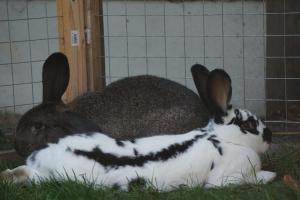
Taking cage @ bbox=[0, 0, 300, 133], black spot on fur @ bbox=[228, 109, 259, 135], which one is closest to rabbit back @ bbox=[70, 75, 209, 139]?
black spot on fur @ bbox=[228, 109, 259, 135]

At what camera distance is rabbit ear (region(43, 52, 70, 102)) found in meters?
4.41

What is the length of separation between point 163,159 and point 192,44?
2.65m

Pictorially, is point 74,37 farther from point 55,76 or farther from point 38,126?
point 38,126

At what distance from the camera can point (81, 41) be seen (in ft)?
16.3

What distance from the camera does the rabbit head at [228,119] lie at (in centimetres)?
425

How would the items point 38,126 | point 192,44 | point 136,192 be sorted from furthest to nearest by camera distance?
point 192,44
point 38,126
point 136,192

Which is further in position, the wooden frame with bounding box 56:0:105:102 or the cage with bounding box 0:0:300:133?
the cage with bounding box 0:0:300:133

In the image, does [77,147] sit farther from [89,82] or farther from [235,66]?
[235,66]

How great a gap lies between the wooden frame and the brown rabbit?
152 mm

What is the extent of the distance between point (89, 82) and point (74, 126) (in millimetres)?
862

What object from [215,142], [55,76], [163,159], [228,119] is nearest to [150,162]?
[163,159]

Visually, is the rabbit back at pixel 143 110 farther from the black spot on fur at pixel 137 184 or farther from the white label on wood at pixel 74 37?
the black spot on fur at pixel 137 184

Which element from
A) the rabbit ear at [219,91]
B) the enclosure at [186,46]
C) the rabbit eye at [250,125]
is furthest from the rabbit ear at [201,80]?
the enclosure at [186,46]

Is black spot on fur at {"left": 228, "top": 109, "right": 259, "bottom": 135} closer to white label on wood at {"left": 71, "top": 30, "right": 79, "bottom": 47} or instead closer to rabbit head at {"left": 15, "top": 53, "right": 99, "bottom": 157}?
rabbit head at {"left": 15, "top": 53, "right": 99, "bottom": 157}
